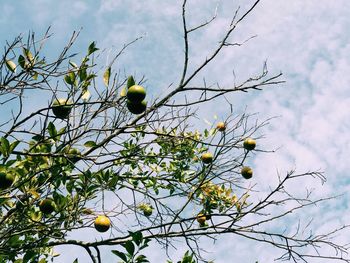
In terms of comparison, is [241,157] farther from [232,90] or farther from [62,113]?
[62,113]

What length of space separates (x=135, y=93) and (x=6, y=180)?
3.85 feet

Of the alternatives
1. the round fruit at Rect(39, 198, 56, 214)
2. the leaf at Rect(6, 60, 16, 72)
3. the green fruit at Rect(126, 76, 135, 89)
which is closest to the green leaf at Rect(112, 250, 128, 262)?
the round fruit at Rect(39, 198, 56, 214)

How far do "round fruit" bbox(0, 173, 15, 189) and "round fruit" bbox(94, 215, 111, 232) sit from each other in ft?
2.69

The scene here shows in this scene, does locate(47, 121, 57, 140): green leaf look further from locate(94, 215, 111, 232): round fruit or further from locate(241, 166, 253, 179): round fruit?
locate(241, 166, 253, 179): round fruit

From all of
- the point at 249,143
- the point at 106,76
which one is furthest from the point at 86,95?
the point at 249,143

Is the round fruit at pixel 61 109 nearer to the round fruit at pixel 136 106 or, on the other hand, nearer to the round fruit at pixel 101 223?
the round fruit at pixel 136 106

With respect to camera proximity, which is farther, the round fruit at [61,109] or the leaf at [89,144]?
the leaf at [89,144]

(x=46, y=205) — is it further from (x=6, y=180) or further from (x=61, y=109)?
(x=61, y=109)

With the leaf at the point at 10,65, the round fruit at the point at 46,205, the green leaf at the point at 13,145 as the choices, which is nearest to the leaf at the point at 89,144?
the round fruit at the point at 46,205

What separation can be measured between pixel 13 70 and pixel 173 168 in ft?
8.81

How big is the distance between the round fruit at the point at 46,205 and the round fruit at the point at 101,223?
0.39 m

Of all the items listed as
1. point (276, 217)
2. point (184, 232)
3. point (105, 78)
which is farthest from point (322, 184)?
point (105, 78)

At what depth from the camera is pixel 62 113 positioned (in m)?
3.50

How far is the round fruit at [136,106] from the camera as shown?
3583mm
